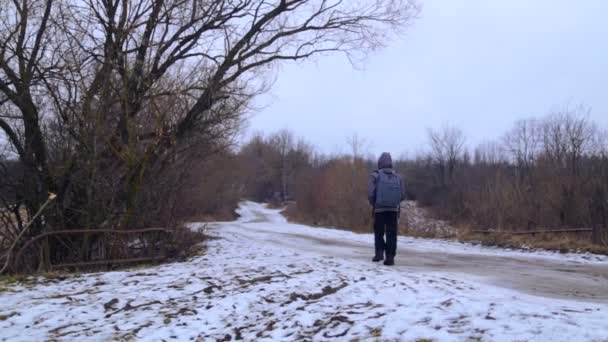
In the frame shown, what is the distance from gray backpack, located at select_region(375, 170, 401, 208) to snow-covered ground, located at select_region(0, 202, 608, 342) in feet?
3.58

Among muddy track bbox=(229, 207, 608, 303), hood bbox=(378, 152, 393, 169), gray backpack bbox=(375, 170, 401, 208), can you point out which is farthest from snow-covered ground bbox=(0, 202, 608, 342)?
hood bbox=(378, 152, 393, 169)

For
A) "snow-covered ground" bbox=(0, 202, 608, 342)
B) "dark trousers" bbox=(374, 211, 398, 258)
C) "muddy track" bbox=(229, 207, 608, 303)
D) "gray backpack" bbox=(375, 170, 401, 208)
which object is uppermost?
"gray backpack" bbox=(375, 170, 401, 208)

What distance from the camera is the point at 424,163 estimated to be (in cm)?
7388

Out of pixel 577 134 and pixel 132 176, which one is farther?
pixel 577 134

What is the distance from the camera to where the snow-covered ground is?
4148 millimetres

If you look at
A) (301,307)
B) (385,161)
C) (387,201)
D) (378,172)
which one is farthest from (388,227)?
(301,307)

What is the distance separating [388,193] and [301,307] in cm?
316

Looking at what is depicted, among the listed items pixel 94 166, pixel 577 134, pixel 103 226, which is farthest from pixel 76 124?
pixel 577 134

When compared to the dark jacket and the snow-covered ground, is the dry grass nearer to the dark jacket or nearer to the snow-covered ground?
the snow-covered ground

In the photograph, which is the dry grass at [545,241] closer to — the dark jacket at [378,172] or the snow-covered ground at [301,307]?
the snow-covered ground at [301,307]

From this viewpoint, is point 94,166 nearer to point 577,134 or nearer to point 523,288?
point 523,288

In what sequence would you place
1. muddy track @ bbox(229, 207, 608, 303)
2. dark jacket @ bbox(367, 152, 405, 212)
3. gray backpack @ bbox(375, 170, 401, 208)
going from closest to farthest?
1. muddy track @ bbox(229, 207, 608, 303)
2. gray backpack @ bbox(375, 170, 401, 208)
3. dark jacket @ bbox(367, 152, 405, 212)

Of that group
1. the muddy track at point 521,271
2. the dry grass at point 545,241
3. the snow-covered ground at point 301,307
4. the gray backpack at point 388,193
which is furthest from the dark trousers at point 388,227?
the dry grass at point 545,241

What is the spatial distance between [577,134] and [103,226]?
3608 centimetres
